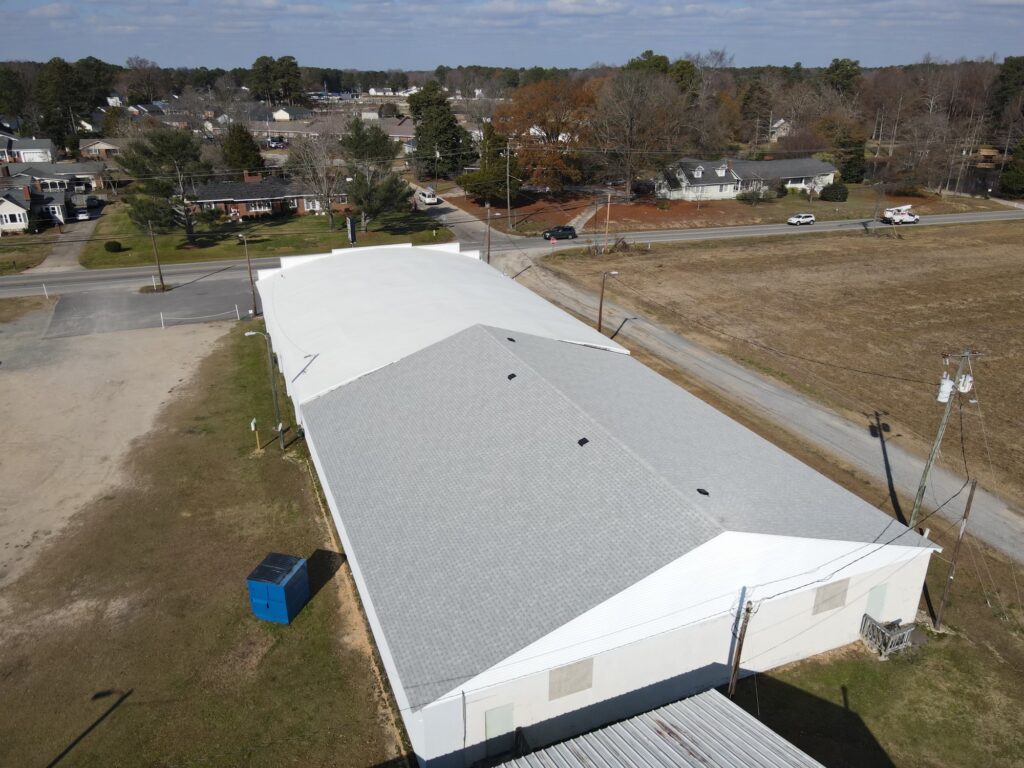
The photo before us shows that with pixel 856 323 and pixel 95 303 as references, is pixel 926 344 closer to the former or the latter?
pixel 856 323

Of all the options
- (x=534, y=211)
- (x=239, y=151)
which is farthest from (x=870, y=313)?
(x=239, y=151)

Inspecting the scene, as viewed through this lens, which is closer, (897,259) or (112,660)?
(112,660)

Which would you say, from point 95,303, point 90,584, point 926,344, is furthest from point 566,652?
point 95,303

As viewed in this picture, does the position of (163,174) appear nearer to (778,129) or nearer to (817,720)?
(817,720)

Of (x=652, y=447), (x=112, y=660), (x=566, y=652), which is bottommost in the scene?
(x=112, y=660)

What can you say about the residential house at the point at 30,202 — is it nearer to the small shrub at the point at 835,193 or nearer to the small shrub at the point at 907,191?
the small shrub at the point at 835,193

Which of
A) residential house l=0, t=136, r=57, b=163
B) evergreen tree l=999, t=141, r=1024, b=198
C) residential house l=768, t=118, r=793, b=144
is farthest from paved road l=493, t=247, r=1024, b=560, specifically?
residential house l=0, t=136, r=57, b=163

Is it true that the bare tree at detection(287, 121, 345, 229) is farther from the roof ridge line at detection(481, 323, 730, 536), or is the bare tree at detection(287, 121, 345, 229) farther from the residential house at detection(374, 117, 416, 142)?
the roof ridge line at detection(481, 323, 730, 536)

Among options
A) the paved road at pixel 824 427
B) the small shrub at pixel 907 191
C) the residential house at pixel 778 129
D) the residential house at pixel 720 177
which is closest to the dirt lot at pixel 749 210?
the small shrub at pixel 907 191
